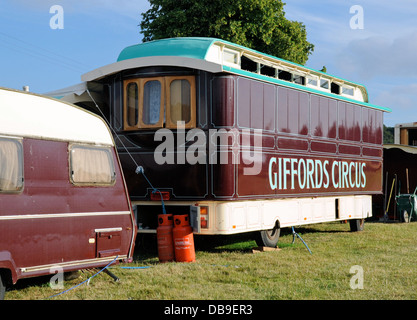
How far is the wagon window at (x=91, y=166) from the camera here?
7793 mm

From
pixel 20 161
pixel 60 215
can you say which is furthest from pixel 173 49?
pixel 20 161

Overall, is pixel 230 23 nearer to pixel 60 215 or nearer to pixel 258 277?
pixel 258 277

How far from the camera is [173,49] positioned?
1123 cm

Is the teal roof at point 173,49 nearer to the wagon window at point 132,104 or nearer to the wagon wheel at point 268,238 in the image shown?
the wagon window at point 132,104

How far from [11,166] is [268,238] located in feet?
20.6

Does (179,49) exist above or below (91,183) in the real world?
above

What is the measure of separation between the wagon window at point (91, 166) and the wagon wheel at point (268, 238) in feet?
14.1

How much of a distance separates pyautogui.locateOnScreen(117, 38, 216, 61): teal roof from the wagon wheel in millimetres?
3587

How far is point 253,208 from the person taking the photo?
36.9 feet

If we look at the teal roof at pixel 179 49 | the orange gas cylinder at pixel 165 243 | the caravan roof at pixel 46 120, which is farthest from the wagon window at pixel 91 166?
the teal roof at pixel 179 49

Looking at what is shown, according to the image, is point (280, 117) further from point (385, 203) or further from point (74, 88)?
point (385, 203)

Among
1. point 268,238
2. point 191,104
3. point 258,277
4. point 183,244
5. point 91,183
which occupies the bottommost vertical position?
point 258,277
